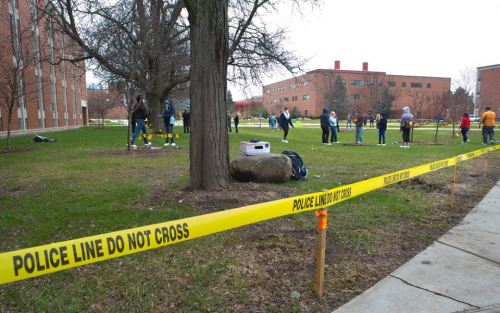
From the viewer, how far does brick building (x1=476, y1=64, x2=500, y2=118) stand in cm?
7381

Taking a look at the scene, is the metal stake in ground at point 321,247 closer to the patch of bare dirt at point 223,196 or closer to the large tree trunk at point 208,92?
the patch of bare dirt at point 223,196

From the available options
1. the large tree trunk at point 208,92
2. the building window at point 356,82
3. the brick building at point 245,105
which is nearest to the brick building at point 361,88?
the building window at point 356,82

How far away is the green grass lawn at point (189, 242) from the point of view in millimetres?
2975

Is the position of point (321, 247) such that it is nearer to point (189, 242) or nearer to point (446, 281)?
point (446, 281)

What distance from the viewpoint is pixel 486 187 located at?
7918 mm

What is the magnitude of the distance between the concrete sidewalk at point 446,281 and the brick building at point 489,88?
81219 millimetres

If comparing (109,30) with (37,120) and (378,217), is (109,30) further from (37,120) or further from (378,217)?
(37,120)

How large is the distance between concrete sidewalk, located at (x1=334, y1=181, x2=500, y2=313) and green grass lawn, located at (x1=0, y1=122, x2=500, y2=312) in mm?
224

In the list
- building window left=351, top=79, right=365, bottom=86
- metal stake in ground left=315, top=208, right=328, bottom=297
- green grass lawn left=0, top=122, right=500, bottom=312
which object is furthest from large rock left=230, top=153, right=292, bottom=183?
building window left=351, top=79, right=365, bottom=86

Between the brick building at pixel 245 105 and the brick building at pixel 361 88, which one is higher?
the brick building at pixel 361 88

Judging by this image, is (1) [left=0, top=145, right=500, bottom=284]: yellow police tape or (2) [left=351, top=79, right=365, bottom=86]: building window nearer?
(1) [left=0, top=145, right=500, bottom=284]: yellow police tape

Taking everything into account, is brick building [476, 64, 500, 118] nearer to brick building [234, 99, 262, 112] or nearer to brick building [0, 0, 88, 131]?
brick building [234, 99, 262, 112]

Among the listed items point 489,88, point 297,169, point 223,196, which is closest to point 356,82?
point 489,88

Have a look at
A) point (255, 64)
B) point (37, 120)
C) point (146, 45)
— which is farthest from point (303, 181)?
point (37, 120)
